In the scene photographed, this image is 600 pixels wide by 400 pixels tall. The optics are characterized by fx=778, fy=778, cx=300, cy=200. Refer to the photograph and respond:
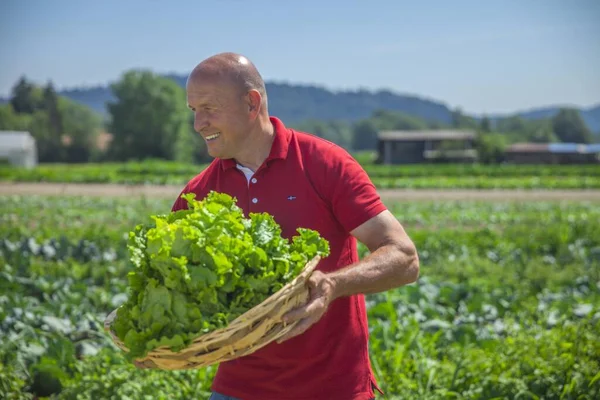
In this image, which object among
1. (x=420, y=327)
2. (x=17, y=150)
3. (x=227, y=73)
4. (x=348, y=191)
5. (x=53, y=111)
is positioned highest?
(x=53, y=111)

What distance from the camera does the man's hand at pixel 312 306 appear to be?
2.48 meters

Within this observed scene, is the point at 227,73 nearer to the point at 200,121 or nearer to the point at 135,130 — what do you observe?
the point at 200,121

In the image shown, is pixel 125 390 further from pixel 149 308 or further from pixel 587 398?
pixel 587 398

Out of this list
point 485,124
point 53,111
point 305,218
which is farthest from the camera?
point 53,111

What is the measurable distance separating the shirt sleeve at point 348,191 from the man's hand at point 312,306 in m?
0.33

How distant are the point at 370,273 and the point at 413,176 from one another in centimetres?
4476

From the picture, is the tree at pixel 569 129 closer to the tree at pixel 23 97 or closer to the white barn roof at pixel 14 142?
the tree at pixel 23 97

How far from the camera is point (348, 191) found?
2857 mm

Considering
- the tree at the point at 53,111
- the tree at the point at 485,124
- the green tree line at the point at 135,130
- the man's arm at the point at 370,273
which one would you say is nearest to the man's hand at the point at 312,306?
the man's arm at the point at 370,273

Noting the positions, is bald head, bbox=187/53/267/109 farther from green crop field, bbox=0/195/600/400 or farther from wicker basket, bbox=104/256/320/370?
green crop field, bbox=0/195/600/400

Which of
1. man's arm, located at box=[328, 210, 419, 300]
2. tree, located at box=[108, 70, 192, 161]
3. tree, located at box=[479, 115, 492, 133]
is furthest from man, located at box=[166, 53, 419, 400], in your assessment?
tree, located at box=[479, 115, 492, 133]

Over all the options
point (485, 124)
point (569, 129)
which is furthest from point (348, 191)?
point (569, 129)

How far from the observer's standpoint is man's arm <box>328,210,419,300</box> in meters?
2.67

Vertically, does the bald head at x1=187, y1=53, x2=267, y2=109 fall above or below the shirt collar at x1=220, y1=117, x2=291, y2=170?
above
